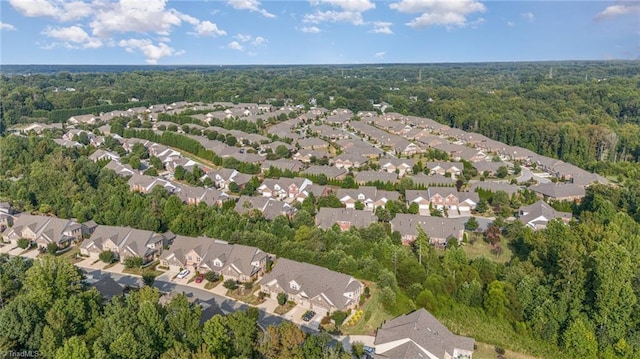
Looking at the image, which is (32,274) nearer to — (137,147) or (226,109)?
(137,147)

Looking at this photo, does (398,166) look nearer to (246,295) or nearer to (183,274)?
(246,295)

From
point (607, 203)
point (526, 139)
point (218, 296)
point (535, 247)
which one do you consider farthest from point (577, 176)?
point (218, 296)

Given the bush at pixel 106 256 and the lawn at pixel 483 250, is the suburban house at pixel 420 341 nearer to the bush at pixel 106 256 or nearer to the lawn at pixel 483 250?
the lawn at pixel 483 250

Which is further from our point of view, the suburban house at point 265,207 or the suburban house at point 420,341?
the suburban house at point 265,207

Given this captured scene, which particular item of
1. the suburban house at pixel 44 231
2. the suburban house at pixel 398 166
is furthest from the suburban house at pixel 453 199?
the suburban house at pixel 44 231

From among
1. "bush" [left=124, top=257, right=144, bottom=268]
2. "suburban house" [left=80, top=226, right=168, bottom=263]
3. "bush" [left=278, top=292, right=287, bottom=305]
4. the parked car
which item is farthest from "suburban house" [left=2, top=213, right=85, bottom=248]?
the parked car

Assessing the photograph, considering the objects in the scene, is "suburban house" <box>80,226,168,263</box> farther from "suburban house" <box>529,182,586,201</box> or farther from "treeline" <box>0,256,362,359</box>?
"suburban house" <box>529,182,586,201</box>
